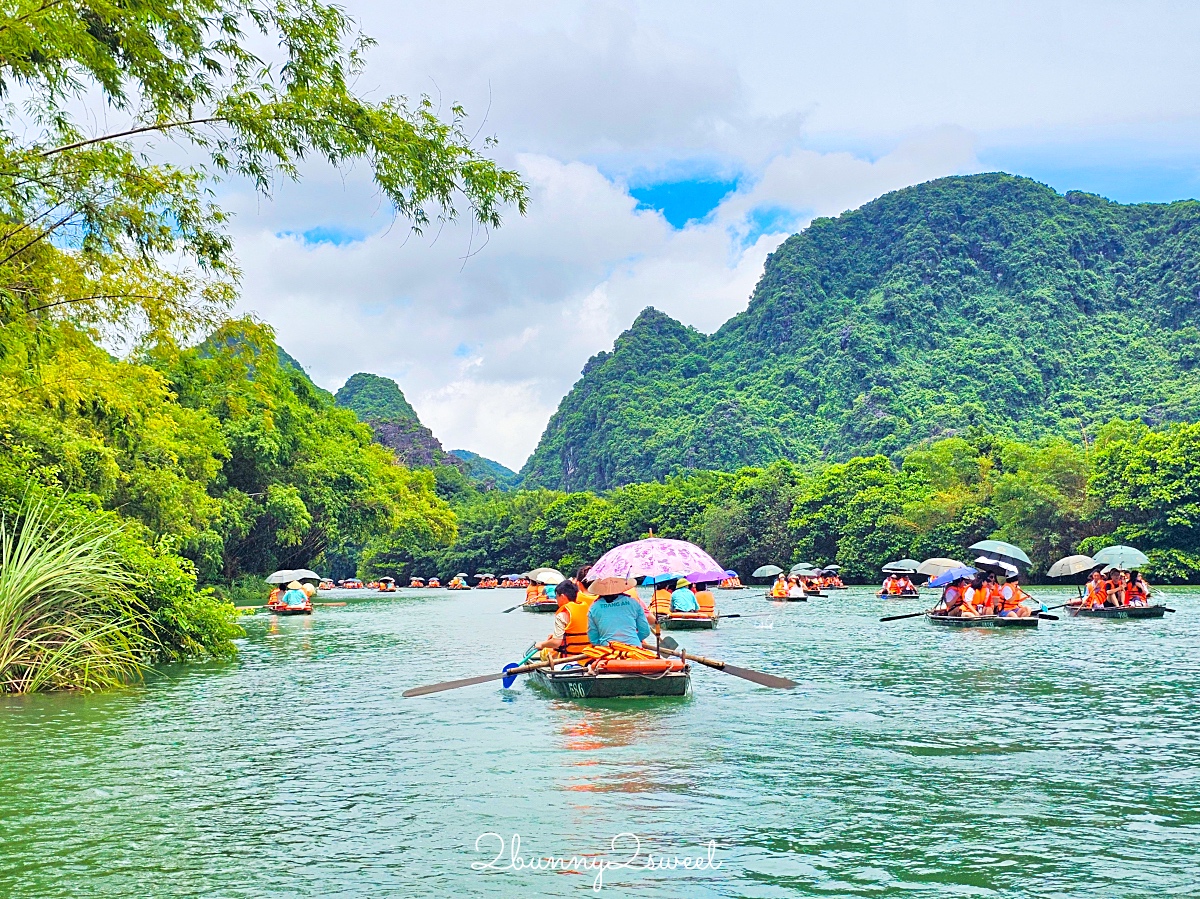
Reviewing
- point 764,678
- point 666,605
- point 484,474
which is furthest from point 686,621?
point 484,474

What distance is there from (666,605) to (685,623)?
601 mm

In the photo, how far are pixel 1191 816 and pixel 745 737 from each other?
369cm

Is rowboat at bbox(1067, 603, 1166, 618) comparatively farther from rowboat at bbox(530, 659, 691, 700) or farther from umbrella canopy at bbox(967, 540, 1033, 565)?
rowboat at bbox(530, 659, 691, 700)

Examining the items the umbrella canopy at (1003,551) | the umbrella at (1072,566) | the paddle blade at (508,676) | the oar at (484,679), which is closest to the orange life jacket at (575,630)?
the oar at (484,679)

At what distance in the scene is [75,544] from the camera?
44.7ft

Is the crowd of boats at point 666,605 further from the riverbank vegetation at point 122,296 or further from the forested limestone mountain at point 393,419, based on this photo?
the forested limestone mountain at point 393,419

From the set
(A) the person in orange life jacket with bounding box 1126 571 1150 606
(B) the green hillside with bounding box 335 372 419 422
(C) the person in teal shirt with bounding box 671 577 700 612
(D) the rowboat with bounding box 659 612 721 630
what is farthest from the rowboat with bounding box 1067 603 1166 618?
(B) the green hillside with bounding box 335 372 419 422

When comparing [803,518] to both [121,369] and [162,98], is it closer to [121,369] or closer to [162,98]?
[121,369]

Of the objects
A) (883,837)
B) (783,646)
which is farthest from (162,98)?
(783,646)

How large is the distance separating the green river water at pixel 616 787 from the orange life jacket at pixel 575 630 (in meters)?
0.68

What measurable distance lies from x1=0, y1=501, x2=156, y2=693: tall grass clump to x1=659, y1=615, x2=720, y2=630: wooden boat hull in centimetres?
1150

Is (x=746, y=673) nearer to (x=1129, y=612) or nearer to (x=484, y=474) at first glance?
(x=1129, y=612)

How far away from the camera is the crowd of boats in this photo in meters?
11.4

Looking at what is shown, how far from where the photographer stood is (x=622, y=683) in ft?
36.7
